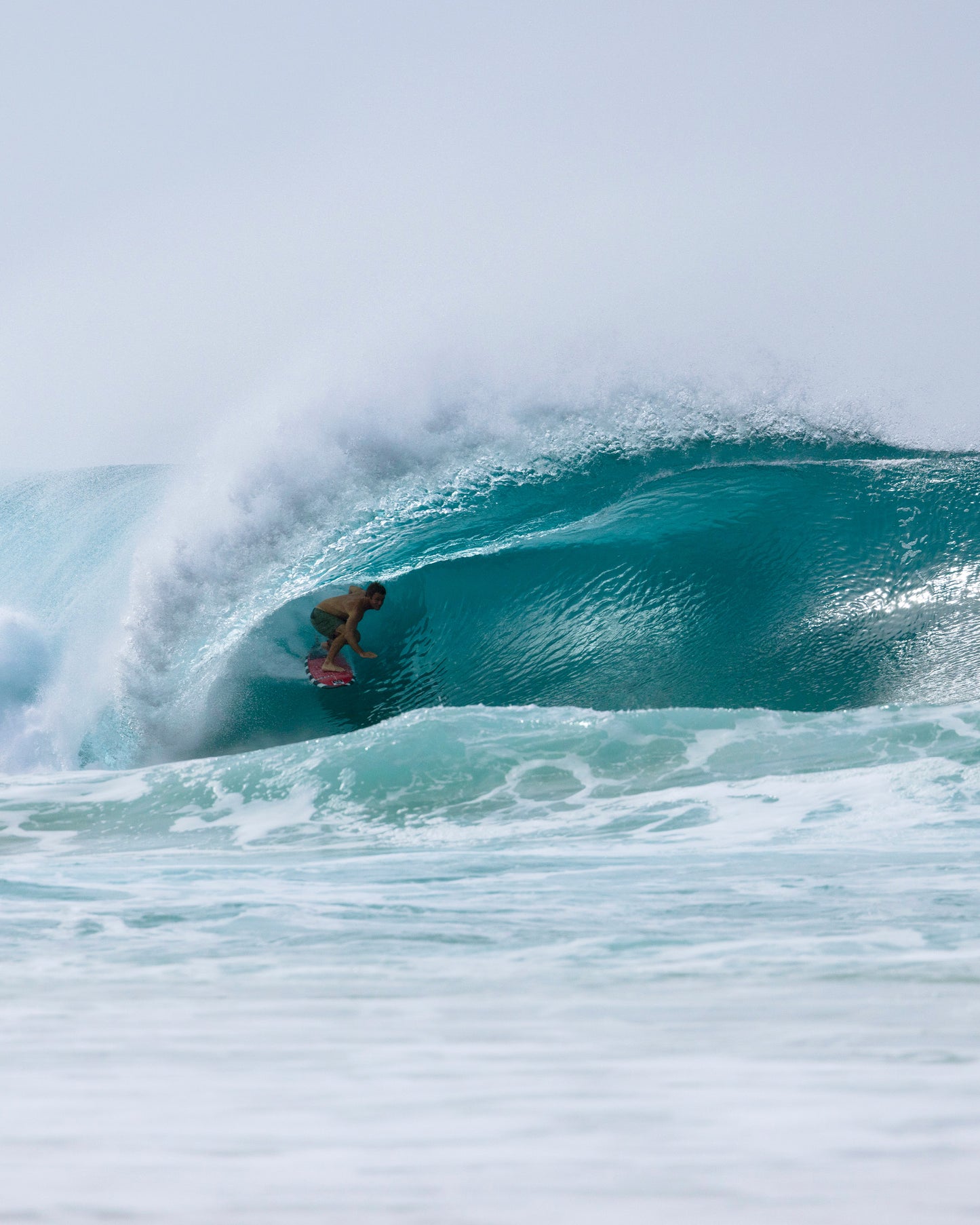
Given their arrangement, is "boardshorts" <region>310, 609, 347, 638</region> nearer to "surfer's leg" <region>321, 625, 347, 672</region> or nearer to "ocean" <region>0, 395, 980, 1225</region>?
"surfer's leg" <region>321, 625, 347, 672</region>

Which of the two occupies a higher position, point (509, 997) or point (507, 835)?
point (509, 997)

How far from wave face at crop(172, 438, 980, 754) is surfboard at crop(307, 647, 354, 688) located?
76 mm

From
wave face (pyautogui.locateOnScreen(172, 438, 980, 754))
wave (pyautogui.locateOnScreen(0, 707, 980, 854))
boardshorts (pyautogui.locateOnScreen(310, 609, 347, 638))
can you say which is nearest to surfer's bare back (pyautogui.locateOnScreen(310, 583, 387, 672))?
boardshorts (pyautogui.locateOnScreen(310, 609, 347, 638))

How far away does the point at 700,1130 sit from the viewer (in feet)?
6.00

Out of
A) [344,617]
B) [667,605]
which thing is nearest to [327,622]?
[344,617]

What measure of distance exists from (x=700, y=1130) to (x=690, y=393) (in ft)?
23.2

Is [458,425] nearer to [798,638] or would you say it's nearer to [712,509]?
[712,509]

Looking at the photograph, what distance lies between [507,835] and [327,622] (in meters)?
2.65

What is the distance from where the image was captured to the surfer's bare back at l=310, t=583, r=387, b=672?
668cm

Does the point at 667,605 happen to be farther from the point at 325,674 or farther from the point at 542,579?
the point at 325,674

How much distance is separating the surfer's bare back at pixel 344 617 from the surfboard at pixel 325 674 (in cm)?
3

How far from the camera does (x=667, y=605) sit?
7.04 m

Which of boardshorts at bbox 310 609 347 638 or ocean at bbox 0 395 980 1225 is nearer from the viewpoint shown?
ocean at bbox 0 395 980 1225

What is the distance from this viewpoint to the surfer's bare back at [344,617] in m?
6.68
